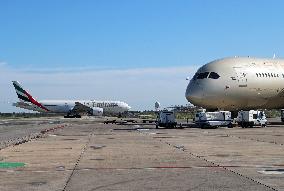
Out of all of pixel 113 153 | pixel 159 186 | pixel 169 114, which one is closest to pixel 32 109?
pixel 169 114

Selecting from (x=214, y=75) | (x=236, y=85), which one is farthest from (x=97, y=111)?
(x=236, y=85)

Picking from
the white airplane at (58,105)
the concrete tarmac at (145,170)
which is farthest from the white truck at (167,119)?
the white airplane at (58,105)

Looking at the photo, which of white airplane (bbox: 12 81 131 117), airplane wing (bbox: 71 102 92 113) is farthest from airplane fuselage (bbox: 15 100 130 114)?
airplane wing (bbox: 71 102 92 113)

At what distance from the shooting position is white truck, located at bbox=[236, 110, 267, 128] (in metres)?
42.1

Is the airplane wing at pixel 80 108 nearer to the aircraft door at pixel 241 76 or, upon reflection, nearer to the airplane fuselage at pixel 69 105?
the airplane fuselage at pixel 69 105

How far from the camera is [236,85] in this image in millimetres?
41625

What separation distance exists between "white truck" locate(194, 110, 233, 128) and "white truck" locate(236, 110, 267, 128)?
1678 mm

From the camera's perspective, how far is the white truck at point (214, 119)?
40.4m

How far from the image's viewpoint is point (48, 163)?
14703mm

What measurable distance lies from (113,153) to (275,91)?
30.1 m

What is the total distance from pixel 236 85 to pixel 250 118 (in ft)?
10.5

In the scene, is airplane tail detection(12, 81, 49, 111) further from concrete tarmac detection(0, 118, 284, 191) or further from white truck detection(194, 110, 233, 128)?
concrete tarmac detection(0, 118, 284, 191)

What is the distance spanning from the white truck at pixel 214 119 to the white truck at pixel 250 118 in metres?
1.68

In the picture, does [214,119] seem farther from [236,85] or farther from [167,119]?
[167,119]
